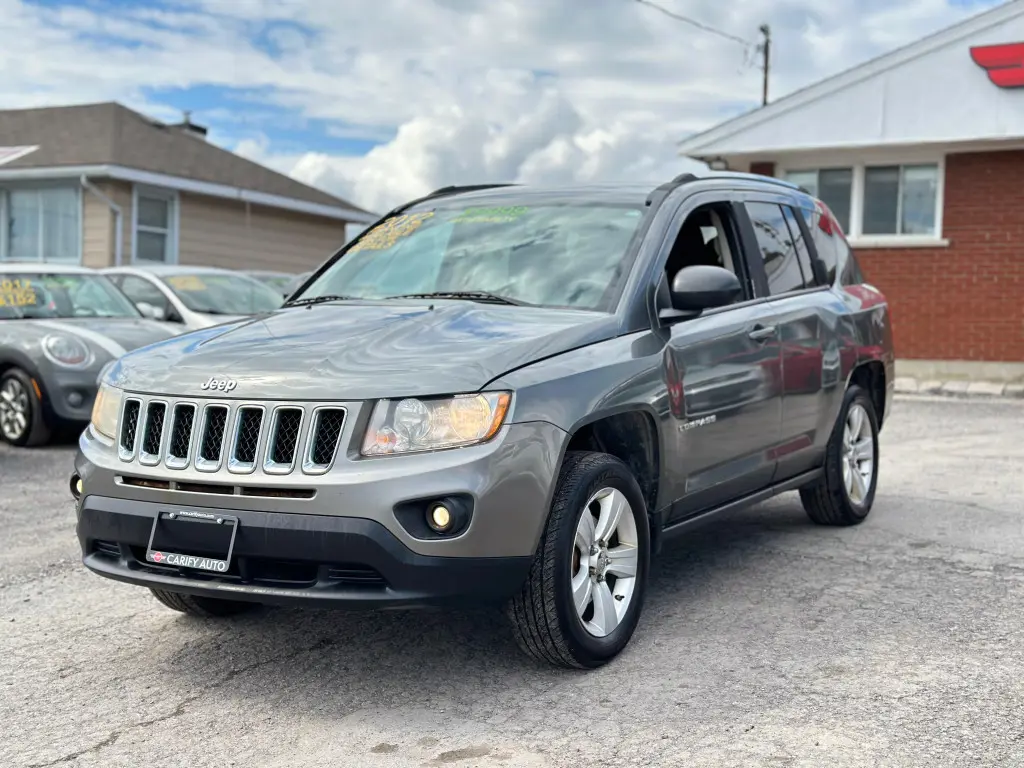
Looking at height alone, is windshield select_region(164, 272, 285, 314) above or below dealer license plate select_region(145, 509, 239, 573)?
above

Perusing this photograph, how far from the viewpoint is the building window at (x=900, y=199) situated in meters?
16.9

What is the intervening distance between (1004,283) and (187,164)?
587 inches

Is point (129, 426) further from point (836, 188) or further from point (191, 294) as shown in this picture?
point (836, 188)

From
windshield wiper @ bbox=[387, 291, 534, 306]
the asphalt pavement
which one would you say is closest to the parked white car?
the asphalt pavement

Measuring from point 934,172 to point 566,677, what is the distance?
1463cm

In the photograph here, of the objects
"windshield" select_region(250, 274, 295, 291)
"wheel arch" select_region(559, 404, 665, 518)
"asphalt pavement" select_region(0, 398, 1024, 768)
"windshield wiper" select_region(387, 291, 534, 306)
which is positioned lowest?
"asphalt pavement" select_region(0, 398, 1024, 768)

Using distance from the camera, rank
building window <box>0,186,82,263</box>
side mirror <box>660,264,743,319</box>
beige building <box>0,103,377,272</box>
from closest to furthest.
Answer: side mirror <box>660,264,743,319</box>
beige building <box>0,103,377,272</box>
building window <box>0,186,82,263</box>

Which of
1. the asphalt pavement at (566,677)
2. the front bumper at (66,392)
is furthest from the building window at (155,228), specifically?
the asphalt pavement at (566,677)

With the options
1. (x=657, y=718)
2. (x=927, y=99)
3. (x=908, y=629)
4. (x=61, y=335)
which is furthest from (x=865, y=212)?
(x=657, y=718)

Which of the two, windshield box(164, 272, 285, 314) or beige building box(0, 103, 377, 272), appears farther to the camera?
beige building box(0, 103, 377, 272)

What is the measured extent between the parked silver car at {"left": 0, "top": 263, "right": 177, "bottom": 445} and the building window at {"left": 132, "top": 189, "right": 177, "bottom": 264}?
11.1 meters

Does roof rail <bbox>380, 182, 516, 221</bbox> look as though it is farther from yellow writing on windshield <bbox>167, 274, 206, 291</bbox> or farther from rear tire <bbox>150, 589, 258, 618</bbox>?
yellow writing on windshield <bbox>167, 274, 206, 291</bbox>

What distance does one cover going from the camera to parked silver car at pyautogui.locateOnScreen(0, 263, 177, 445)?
32.3 ft

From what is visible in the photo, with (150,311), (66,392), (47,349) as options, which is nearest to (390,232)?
(66,392)
